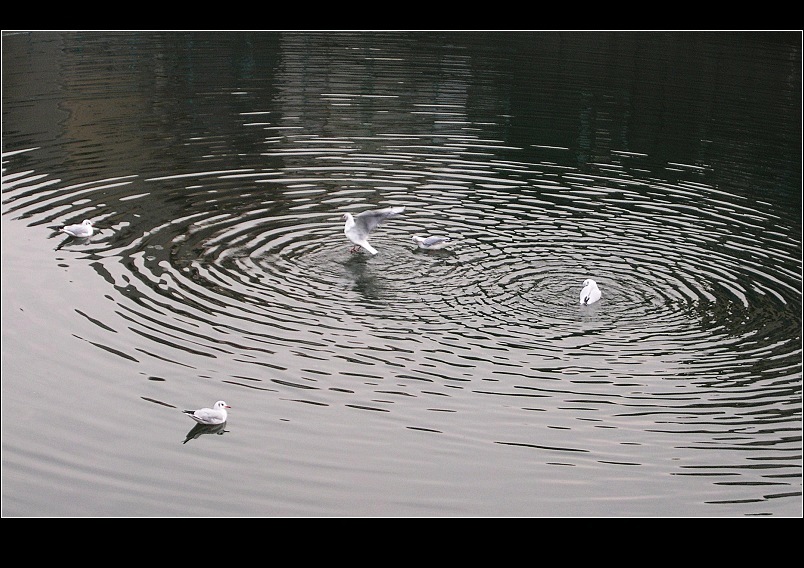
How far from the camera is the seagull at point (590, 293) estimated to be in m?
19.5

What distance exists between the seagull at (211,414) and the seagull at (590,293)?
716 cm

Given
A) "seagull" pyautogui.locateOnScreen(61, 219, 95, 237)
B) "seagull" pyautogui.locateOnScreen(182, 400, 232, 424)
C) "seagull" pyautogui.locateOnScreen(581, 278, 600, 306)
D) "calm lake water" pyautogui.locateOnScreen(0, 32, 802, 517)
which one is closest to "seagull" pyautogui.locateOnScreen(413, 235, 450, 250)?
"calm lake water" pyautogui.locateOnScreen(0, 32, 802, 517)

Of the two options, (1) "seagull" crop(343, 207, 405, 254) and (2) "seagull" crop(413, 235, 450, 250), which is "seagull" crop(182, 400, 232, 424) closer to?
(1) "seagull" crop(343, 207, 405, 254)

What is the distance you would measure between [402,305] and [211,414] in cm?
522

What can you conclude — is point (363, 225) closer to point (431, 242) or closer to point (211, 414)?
point (431, 242)

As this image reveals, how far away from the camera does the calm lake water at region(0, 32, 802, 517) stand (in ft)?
48.4

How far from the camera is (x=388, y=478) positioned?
14594mm

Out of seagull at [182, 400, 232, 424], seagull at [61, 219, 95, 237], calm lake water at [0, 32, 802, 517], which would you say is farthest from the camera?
seagull at [61, 219, 95, 237]

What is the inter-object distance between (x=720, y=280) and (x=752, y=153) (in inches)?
454

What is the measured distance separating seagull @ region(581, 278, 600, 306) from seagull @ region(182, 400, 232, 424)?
23.5 ft

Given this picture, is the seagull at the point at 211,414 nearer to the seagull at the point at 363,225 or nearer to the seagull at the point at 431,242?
the seagull at the point at 363,225

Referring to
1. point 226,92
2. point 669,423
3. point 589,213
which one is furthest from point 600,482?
point 226,92

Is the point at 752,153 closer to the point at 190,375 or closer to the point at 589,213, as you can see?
the point at 589,213

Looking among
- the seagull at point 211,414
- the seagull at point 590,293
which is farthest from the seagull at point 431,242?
the seagull at point 211,414
